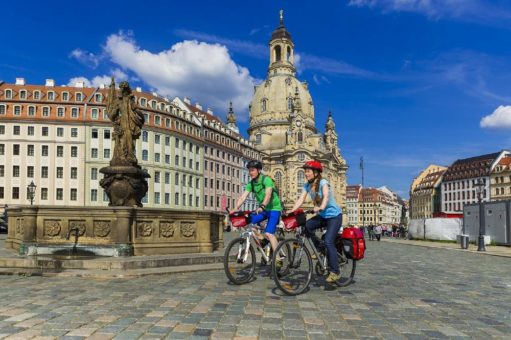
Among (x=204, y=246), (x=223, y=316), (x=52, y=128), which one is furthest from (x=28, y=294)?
(x=52, y=128)

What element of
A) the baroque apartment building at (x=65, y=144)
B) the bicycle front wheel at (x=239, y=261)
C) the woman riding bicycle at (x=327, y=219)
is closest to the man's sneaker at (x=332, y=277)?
the woman riding bicycle at (x=327, y=219)

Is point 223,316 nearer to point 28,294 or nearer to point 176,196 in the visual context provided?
point 28,294

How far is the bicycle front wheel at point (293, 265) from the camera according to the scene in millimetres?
7656

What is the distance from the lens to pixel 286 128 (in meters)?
133

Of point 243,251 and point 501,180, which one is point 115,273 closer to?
point 243,251

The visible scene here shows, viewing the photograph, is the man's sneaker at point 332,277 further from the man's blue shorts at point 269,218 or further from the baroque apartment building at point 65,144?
the baroque apartment building at point 65,144

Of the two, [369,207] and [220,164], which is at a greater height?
[220,164]

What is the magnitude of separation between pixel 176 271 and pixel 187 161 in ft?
211

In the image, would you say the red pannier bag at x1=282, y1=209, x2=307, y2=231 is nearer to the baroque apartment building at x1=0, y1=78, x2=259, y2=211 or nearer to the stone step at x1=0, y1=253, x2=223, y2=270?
the stone step at x1=0, y1=253, x2=223, y2=270

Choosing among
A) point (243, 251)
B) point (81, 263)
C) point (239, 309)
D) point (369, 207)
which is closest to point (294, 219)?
point (243, 251)

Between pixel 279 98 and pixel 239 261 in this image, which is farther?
pixel 279 98

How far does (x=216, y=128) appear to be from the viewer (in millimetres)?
86000

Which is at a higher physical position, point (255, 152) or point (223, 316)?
point (255, 152)

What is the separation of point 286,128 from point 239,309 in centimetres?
12722
